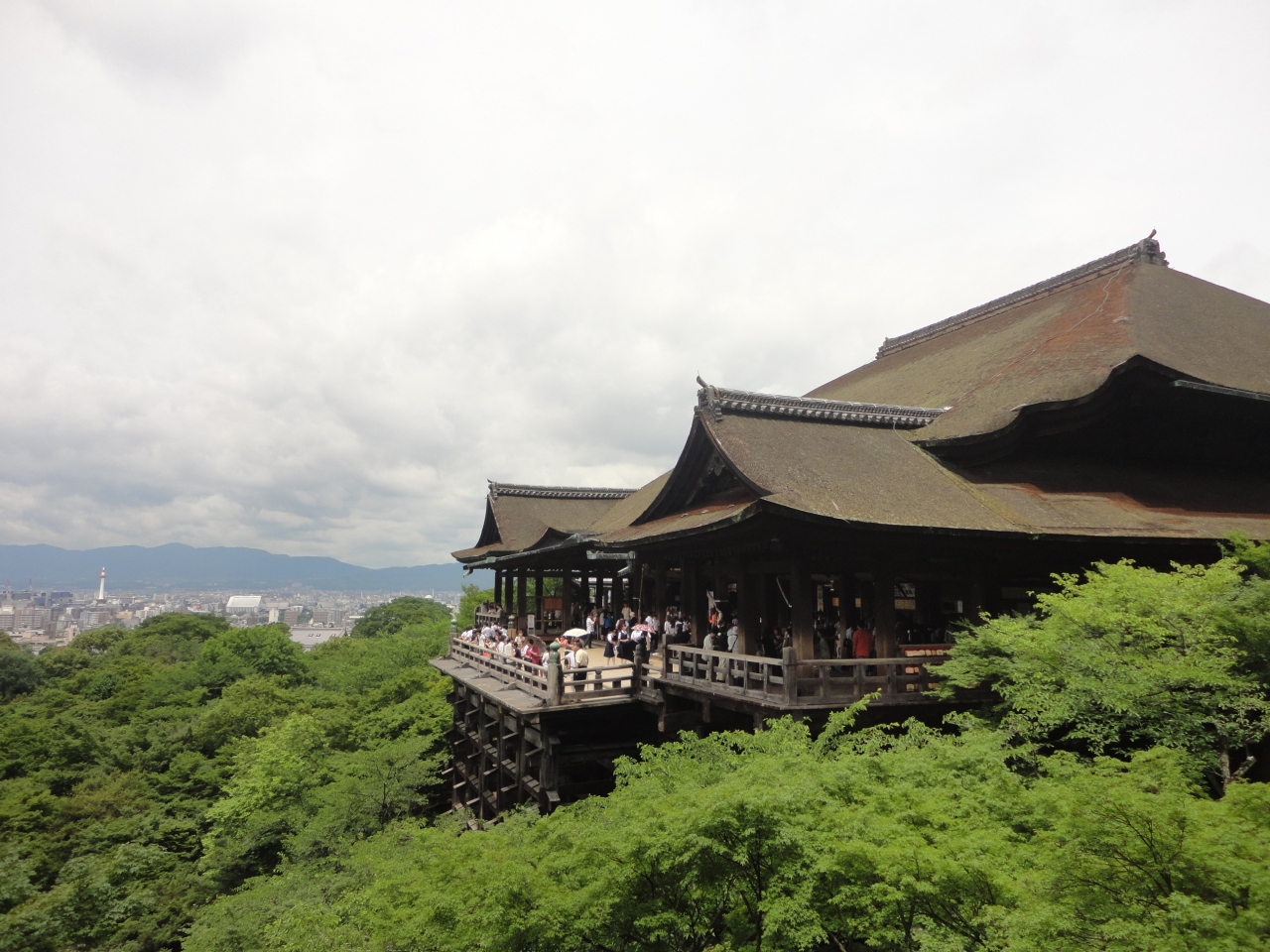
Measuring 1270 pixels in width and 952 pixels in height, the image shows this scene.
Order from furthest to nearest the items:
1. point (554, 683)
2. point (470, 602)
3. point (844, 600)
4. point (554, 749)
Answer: point (470, 602), point (554, 749), point (554, 683), point (844, 600)

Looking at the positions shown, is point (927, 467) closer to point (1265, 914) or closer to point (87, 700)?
point (1265, 914)

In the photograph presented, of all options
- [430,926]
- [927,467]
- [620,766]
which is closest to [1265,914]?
[430,926]

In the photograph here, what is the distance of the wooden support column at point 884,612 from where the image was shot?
12.0 meters

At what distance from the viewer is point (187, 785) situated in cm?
2966

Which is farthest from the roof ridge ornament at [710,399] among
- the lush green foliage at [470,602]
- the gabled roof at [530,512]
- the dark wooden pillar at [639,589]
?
the lush green foliage at [470,602]

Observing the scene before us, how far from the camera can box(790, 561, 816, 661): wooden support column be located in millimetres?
11844

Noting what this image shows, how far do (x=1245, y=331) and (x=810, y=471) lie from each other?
12482 mm

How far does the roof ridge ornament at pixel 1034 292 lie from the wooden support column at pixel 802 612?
15.7 meters

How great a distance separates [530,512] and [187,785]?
17.3 meters

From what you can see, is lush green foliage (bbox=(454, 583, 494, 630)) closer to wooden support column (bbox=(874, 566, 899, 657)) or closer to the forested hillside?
the forested hillside

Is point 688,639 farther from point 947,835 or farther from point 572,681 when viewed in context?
point 947,835

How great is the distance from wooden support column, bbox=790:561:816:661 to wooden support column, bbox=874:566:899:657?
1.09 metres

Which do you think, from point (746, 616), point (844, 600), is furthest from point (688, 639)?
point (844, 600)

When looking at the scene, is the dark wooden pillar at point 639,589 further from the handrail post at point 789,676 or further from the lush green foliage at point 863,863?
the lush green foliage at point 863,863
